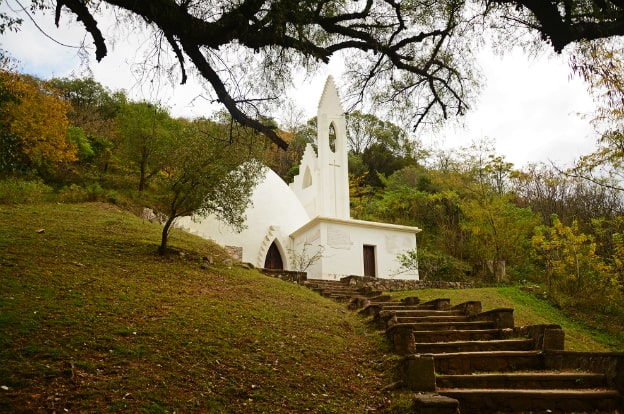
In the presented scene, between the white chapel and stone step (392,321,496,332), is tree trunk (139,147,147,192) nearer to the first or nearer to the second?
the white chapel

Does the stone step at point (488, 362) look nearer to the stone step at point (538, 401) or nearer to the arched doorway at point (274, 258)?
the stone step at point (538, 401)

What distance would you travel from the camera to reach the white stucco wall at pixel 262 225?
1803cm

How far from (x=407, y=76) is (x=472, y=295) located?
350 inches

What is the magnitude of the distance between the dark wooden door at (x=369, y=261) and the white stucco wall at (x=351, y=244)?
142 millimetres

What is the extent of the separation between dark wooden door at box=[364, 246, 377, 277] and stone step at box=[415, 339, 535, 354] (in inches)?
447

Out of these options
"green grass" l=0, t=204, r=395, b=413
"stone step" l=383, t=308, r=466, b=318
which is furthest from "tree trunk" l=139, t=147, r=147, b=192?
"stone step" l=383, t=308, r=466, b=318

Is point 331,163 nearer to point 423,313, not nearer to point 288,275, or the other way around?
point 288,275

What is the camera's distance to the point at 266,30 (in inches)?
201

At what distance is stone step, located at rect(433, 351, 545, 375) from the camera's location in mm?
5883

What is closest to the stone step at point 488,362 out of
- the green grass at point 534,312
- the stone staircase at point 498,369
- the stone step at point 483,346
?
the stone staircase at point 498,369

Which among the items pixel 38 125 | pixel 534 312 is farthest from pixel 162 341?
pixel 38 125

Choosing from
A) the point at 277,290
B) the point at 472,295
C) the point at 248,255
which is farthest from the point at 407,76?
the point at 248,255

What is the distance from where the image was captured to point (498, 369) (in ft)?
19.4

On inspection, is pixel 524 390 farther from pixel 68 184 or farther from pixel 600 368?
pixel 68 184
